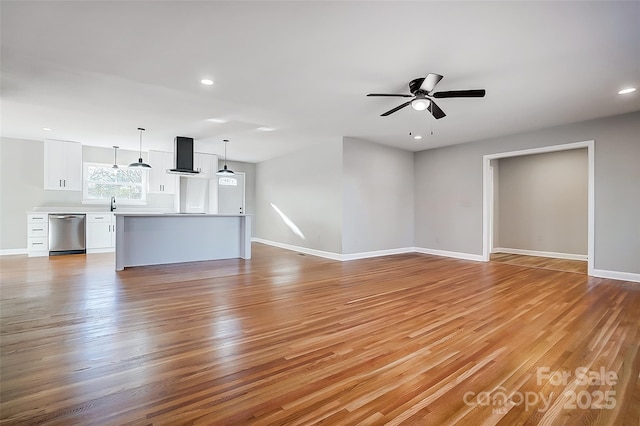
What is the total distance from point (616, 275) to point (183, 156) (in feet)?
27.9

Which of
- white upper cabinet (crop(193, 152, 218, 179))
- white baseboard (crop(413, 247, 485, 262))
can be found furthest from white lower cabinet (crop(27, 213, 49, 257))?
white baseboard (crop(413, 247, 485, 262))

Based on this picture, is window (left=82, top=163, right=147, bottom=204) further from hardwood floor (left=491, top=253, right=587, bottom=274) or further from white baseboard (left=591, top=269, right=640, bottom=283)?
white baseboard (left=591, top=269, right=640, bottom=283)

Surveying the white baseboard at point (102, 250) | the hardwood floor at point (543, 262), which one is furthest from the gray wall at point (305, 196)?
the white baseboard at point (102, 250)

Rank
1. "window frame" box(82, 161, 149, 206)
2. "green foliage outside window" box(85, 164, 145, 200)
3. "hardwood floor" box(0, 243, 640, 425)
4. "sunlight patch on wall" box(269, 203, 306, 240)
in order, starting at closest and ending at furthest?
"hardwood floor" box(0, 243, 640, 425) < "window frame" box(82, 161, 149, 206) < "green foliage outside window" box(85, 164, 145, 200) < "sunlight patch on wall" box(269, 203, 306, 240)

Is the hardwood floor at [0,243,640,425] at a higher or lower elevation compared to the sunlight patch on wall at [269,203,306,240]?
lower

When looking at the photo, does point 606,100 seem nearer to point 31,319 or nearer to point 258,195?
point 31,319

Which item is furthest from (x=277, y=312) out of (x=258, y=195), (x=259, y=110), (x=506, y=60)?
(x=258, y=195)

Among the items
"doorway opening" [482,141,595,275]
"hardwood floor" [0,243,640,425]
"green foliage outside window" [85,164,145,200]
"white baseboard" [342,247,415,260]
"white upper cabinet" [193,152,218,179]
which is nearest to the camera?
"hardwood floor" [0,243,640,425]

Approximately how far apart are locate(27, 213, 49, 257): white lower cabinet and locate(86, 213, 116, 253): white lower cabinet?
74 centimetres

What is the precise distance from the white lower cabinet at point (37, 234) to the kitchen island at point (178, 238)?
2.88 m

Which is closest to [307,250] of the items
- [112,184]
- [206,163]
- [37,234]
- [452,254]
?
[452,254]

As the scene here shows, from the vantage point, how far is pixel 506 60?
3.05m

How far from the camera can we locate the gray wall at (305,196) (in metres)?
6.56

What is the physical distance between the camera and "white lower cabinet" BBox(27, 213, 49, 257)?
20.8ft
